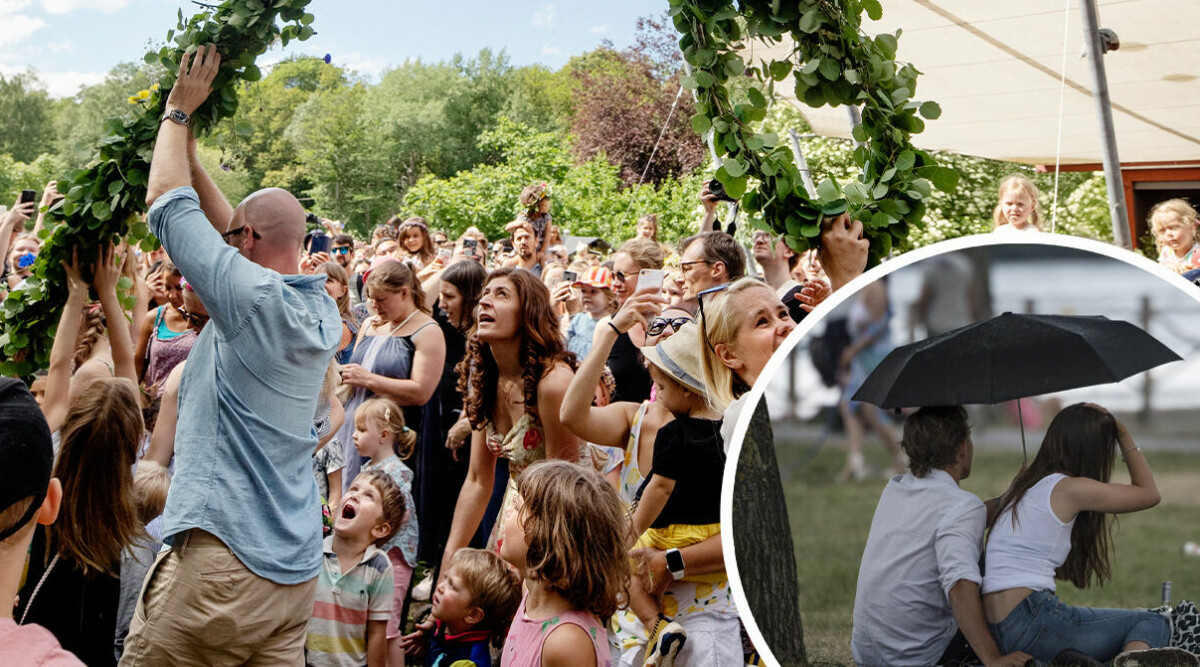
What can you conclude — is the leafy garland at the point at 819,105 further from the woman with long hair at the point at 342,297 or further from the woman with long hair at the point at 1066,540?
the woman with long hair at the point at 342,297

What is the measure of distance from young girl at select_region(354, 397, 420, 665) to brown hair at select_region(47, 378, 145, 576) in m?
1.34

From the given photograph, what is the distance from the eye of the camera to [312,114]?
6681 cm

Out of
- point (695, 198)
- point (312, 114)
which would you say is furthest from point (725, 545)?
point (312, 114)

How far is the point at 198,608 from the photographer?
259 cm

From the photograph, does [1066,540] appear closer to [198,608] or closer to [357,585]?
[198,608]

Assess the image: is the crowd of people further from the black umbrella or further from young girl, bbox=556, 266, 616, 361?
young girl, bbox=556, 266, 616, 361

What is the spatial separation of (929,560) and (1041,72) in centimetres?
607

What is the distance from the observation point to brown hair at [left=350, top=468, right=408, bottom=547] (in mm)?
3892

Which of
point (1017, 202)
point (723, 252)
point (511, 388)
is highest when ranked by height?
point (1017, 202)

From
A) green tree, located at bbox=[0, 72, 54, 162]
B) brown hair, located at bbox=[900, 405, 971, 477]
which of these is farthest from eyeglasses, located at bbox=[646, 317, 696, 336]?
green tree, located at bbox=[0, 72, 54, 162]

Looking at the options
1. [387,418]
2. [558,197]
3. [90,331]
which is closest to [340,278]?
[387,418]

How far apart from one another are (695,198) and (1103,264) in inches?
805

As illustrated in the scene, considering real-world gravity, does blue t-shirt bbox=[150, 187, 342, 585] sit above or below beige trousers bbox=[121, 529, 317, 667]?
above

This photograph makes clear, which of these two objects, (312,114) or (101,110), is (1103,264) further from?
(101,110)
